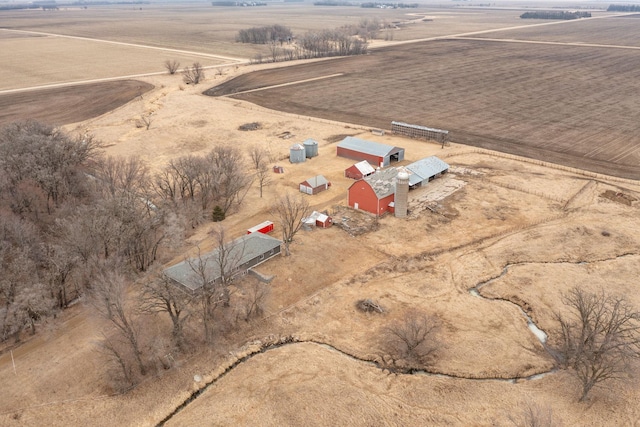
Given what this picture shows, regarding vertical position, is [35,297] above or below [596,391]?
above

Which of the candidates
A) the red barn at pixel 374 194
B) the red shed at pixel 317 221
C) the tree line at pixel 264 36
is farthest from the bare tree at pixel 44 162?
the tree line at pixel 264 36

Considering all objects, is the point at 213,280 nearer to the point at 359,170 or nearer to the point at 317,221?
the point at 317,221

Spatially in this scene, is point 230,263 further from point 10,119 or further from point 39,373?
point 10,119

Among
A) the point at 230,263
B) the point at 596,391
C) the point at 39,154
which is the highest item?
the point at 39,154

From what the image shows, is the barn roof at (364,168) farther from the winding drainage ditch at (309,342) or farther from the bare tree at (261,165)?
the winding drainage ditch at (309,342)

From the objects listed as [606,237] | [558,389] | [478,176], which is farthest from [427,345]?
[478,176]

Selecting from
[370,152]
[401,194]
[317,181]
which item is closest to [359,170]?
[317,181]
